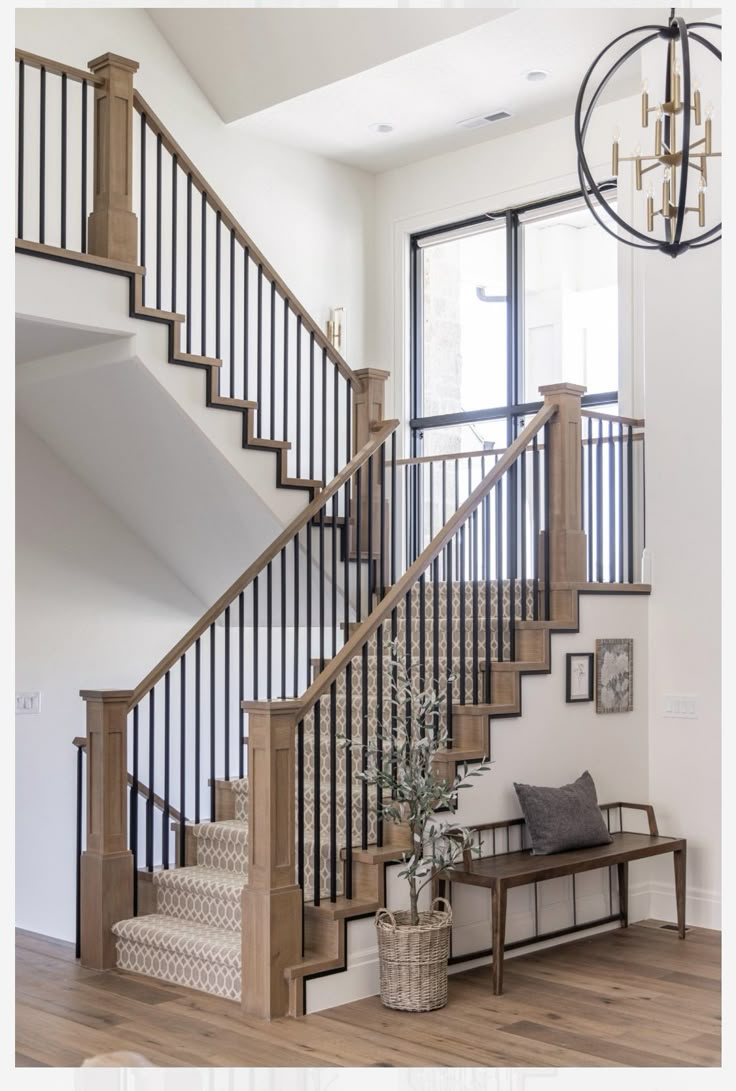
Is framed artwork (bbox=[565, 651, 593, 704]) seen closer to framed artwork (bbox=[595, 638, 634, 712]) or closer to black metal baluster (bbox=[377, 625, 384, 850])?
framed artwork (bbox=[595, 638, 634, 712])

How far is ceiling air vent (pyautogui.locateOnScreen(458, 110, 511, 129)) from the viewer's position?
7738mm

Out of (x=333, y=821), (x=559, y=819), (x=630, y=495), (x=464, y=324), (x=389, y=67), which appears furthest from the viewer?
(x=464, y=324)

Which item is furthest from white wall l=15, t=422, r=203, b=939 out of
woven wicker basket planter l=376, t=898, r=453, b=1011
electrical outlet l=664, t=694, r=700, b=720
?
electrical outlet l=664, t=694, r=700, b=720

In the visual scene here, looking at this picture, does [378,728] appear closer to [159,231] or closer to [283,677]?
[283,677]

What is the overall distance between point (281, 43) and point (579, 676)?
425 centimetres

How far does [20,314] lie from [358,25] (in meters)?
3.08

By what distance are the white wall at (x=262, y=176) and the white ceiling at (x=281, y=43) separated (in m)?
0.14

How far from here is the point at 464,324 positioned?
858 cm

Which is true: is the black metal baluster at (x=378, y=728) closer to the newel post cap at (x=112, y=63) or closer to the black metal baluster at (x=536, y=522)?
the black metal baluster at (x=536, y=522)

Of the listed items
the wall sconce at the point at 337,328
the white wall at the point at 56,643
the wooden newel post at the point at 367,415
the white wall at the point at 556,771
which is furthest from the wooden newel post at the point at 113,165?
the wall sconce at the point at 337,328

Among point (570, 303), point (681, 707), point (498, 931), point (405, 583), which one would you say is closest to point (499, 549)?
point (405, 583)

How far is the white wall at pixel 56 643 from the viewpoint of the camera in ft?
21.4
